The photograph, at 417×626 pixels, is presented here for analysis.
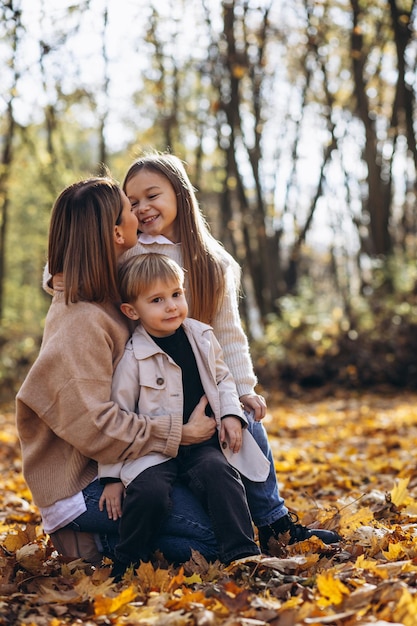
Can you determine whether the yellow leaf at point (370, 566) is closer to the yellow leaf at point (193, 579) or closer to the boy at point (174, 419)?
the boy at point (174, 419)

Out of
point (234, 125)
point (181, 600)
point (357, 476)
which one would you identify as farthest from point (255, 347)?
point (181, 600)

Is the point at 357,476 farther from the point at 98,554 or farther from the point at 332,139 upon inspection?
the point at 332,139

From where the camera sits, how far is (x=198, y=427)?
3.10 meters

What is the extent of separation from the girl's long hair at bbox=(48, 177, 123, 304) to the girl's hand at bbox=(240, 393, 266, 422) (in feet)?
2.57

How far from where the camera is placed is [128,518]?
2.90 m

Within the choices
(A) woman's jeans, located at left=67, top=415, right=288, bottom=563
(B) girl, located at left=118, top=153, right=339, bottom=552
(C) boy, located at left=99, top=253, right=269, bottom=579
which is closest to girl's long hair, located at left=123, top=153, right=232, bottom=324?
(B) girl, located at left=118, top=153, right=339, bottom=552

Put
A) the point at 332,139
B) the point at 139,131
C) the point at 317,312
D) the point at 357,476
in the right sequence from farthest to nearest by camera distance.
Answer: the point at 139,131 < the point at 332,139 < the point at 317,312 < the point at 357,476

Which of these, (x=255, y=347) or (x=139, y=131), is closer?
(x=255, y=347)

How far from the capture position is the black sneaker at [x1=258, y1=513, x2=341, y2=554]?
3.33 m

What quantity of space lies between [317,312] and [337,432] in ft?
20.0

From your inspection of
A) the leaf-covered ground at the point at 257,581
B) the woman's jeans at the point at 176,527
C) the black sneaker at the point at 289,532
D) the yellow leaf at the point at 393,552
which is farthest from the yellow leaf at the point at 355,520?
the woman's jeans at the point at 176,527

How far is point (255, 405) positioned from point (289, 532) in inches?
23.0

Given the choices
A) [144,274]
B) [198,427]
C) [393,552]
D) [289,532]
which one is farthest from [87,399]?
[393,552]

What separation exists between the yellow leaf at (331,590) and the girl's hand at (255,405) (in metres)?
1.05
